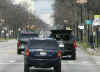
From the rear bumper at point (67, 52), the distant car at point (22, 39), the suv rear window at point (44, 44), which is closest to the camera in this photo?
the suv rear window at point (44, 44)

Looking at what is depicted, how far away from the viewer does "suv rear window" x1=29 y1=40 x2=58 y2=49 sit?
57.9 feet

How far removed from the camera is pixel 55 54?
1755cm

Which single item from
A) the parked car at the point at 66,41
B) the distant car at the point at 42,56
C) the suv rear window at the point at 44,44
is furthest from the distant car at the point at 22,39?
the distant car at the point at 42,56

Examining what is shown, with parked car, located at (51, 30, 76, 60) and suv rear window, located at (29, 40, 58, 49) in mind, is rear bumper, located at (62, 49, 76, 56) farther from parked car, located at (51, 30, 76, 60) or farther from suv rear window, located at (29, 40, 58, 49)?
suv rear window, located at (29, 40, 58, 49)

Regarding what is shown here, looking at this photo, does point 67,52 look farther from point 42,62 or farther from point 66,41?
point 42,62

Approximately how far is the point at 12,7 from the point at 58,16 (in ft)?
55.8

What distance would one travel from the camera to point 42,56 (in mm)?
17609

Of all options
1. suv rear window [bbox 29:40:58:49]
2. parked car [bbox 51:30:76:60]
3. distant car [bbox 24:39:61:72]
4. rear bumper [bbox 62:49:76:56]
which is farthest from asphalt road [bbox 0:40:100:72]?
suv rear window [bbox 29:40:58:49]

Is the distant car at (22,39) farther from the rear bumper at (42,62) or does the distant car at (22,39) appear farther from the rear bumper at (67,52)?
the rear bumper at (42,62)

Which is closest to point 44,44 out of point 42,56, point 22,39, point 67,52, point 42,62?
point 42,56

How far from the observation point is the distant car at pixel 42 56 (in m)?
17.5

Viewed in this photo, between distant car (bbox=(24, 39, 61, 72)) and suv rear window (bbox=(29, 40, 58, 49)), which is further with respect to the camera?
suv rear window (bbox=(29, 40, 58, 49))

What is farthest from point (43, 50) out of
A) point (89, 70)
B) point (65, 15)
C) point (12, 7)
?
point (12, 7)

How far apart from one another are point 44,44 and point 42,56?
1.83 feet
